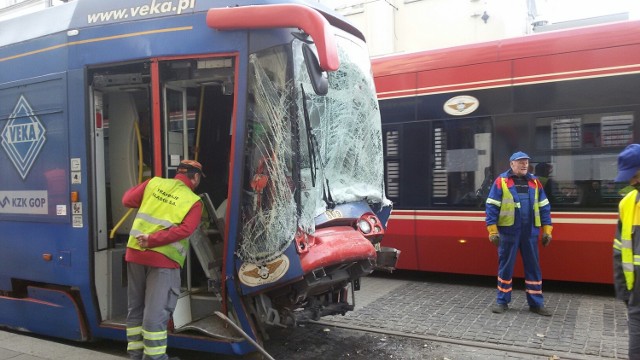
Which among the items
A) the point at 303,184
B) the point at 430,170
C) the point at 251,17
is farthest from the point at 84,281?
the point at 430,170

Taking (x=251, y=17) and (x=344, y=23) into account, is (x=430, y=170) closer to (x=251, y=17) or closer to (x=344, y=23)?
(x=344, y=23)

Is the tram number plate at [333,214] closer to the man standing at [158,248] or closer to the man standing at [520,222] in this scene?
the man standing at [158,248]

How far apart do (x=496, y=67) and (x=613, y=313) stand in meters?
3.16

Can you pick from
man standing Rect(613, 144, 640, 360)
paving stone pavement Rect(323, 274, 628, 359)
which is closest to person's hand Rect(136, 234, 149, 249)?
paving stone pavement Rect(323, 274, 628, 359)

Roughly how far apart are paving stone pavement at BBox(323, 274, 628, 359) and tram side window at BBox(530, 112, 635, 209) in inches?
47.6

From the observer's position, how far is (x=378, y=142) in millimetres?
4707

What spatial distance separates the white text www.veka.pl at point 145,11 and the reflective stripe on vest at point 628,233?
327 cm

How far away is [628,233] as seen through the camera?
3.14 metres

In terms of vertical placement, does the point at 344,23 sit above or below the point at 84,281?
above

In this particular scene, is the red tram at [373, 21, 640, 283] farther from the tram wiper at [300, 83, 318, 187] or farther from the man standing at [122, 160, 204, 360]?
the man standing at [122, 160, 204, 360]

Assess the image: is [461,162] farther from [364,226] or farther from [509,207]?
[364,226]

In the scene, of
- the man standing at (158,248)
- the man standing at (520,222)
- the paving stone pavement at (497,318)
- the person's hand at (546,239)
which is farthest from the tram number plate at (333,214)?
the person's hand at (546,239)

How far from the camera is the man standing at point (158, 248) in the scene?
374 centimetres

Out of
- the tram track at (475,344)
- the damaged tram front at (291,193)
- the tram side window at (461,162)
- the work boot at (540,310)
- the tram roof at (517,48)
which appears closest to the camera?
the damaged tram front at (291,193)
